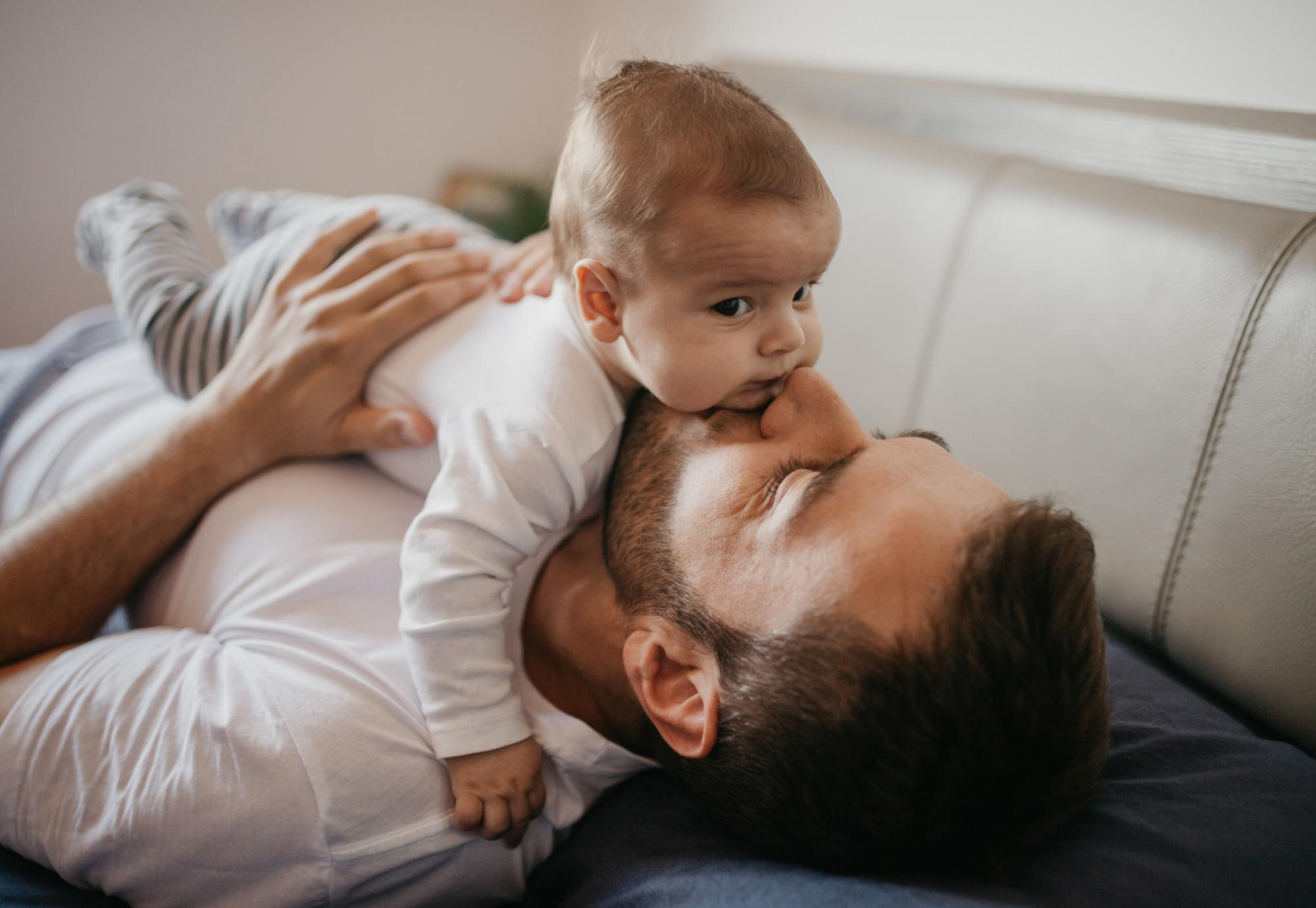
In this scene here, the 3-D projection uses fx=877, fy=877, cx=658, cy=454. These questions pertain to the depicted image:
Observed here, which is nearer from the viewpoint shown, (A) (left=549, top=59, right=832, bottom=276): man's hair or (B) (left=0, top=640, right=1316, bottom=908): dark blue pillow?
(B) (left=0, top=640, right=1316, bottom=908): dark blue pillow

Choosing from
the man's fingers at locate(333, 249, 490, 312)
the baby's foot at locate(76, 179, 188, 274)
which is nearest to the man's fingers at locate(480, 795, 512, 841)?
the man's fingers at locate(333, 249, 490, 312)

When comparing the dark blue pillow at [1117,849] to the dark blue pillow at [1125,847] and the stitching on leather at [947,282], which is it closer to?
the dark blue pillow at [1125,847]

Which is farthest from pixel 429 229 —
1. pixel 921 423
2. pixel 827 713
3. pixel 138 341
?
pixel 827 713

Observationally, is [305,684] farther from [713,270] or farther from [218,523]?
[713,270]

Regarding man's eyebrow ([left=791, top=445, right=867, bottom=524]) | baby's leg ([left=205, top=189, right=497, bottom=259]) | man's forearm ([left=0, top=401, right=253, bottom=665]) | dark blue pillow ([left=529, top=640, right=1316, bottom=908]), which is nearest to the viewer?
dark blue pillow ([left=529, top=640, right=1316, bottom=908])

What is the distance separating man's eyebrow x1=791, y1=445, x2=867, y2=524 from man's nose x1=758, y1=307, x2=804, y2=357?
4.9 inches

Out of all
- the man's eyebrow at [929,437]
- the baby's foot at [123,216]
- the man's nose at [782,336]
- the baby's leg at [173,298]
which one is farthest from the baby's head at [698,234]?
the baby's foot at [123,216]

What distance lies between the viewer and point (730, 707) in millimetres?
742

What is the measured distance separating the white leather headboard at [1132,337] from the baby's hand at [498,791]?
0.69 meters

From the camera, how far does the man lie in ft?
2.15

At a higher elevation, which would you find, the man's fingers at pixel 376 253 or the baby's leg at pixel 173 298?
the man's fingers at pixel 376 253

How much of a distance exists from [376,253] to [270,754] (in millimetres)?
707

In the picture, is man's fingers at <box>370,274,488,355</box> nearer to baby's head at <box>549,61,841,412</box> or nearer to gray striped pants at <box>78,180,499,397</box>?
gray striped pants at <box>78,180,499,397</box>

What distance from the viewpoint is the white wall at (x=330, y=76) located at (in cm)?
173
